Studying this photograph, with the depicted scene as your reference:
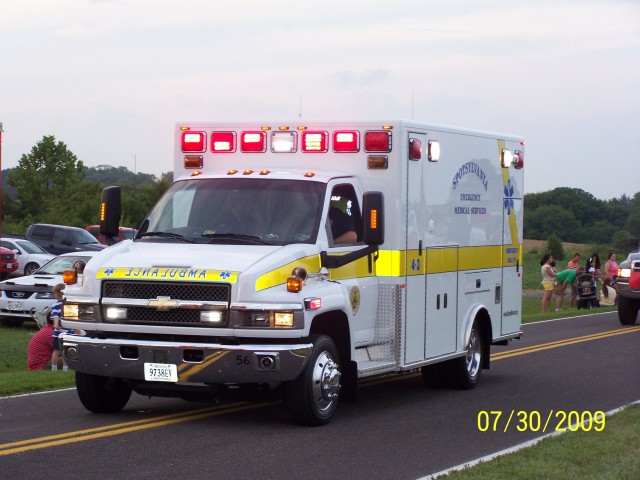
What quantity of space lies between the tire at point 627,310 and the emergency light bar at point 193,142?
15789 mm

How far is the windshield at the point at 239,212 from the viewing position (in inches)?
434

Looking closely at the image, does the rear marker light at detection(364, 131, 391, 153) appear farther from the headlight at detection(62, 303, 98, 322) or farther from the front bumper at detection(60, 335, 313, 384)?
the headlight at detection(62, 303, 98, 322)

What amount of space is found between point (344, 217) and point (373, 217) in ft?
2.03

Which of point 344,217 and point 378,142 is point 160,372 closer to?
point 344,217

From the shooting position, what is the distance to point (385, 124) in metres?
12.2

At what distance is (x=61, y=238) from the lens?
43.4 m

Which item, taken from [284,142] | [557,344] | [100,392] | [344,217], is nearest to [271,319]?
[344,217]

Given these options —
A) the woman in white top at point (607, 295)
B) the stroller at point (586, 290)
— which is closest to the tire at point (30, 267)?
the stroller at point (586, 290)

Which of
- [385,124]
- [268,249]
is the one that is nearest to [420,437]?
[268,249]

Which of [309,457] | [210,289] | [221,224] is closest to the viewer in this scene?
[309,457]

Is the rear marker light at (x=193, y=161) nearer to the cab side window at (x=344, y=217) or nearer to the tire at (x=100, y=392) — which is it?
the cab side window at (x=344, y=217)

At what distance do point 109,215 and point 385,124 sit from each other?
295 cm

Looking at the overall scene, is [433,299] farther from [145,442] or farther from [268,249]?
[145,442]
